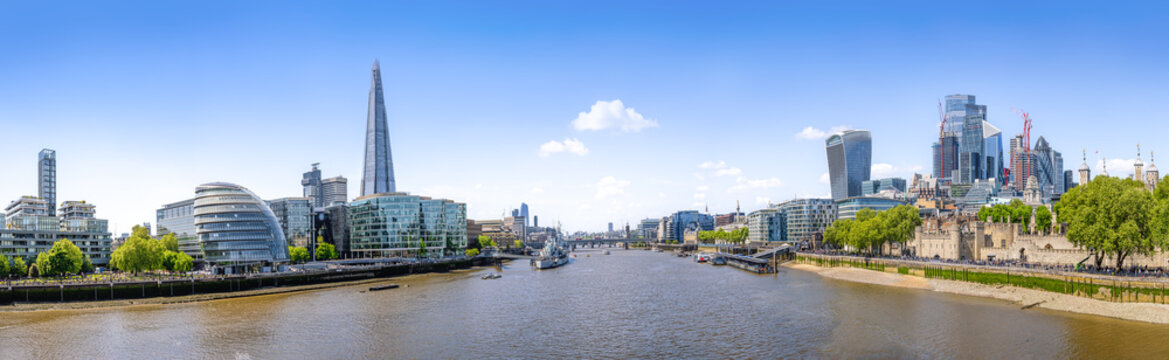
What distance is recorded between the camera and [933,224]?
134m

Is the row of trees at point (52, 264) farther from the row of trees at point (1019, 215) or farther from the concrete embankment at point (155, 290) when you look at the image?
the row of trees at point (1019, 215)

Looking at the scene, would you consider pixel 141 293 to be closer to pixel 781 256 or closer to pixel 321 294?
pixel 321 294

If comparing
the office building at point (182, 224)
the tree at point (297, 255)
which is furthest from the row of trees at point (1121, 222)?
the office building at point (182, 224)

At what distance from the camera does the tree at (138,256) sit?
10475 centimetres

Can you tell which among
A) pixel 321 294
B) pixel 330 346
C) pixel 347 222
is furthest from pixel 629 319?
pixel 347 222

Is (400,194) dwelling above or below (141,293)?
above

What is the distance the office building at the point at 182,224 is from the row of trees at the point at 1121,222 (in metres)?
144

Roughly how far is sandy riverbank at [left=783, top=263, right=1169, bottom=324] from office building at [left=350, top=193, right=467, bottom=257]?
11246 cm

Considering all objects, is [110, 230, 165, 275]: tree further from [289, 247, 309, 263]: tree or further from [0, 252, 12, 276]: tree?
[289, 247, 309, 263]: tree

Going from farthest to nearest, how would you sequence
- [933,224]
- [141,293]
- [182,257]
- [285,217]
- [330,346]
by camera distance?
[285,217]
[933,224]
[182,257]
[141,293]
[330,346]

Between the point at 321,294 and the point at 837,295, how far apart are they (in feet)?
244

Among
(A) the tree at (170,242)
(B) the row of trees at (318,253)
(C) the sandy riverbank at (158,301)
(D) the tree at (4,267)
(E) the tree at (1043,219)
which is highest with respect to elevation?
(E) the tree at (1043,219)

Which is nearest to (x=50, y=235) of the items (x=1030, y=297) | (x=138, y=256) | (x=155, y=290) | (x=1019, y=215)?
(x=138, y=256)

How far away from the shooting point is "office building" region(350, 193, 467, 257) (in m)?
176
